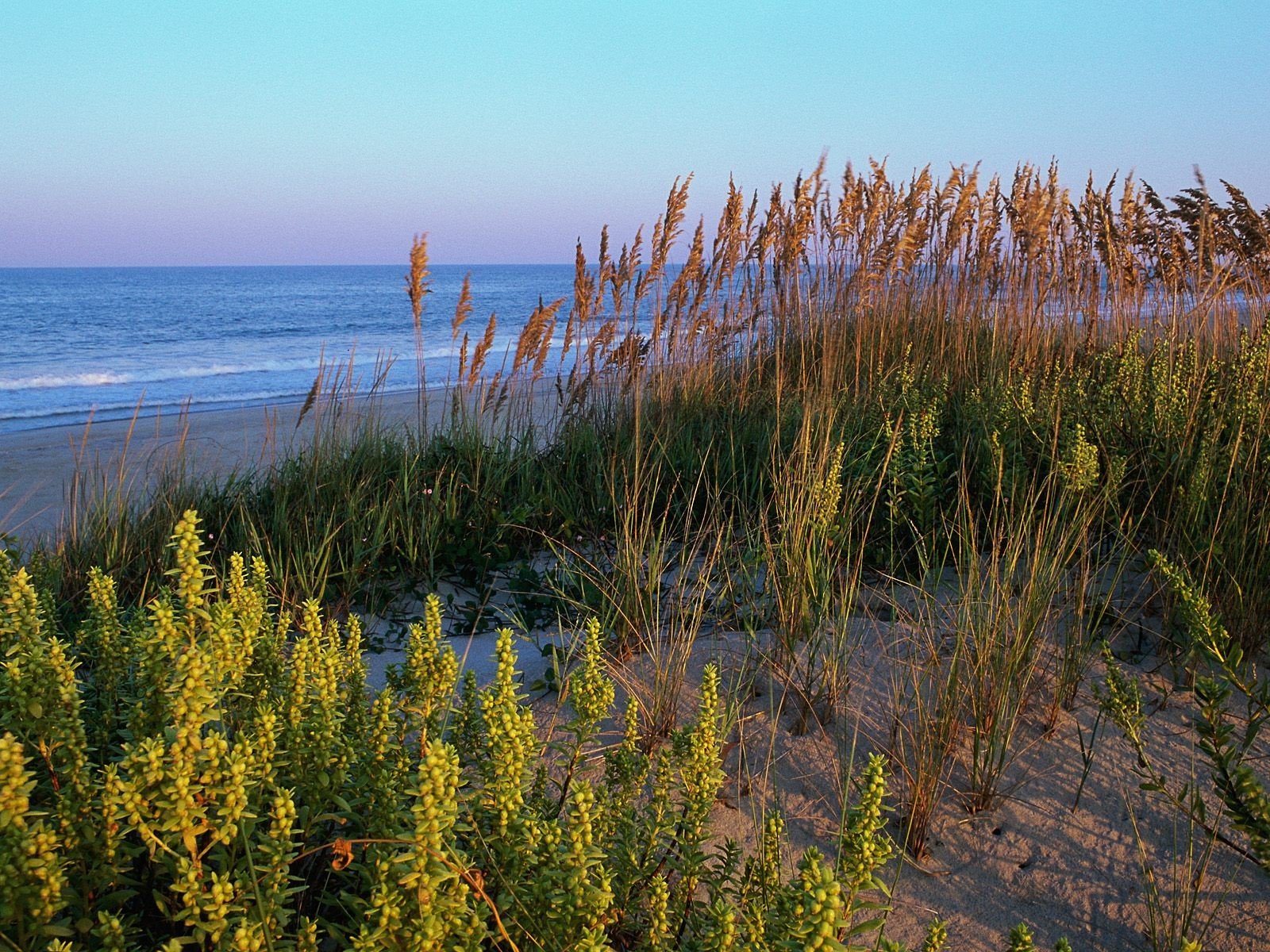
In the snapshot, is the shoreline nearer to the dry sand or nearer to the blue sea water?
the blue sea water

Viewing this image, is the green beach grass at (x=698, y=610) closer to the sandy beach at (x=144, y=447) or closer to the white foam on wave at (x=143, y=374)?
the sandy beach at (x=144, y=447)

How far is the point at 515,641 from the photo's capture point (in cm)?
382

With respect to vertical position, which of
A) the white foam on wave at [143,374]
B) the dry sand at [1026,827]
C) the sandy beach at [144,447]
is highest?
the white foam on wave at [143,374]

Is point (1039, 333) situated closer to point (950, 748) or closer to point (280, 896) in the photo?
point (950, 748)

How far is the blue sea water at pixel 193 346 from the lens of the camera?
14234 millimetres

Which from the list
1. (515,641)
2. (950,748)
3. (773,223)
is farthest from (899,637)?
(773,223)

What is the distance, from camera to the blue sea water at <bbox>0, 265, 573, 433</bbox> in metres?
14.2

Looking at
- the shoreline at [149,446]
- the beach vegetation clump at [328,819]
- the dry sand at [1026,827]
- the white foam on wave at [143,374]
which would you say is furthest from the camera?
the white foam on wave at [143,374]

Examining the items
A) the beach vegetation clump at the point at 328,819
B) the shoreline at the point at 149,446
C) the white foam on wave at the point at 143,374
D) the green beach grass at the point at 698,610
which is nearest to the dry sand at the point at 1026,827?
the green beach grass at the point at 698,610

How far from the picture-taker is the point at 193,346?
2342 centimetres

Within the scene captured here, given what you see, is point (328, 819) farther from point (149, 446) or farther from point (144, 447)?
point (149, 446)

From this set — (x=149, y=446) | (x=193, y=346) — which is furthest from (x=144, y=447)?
(x=193, y=346)

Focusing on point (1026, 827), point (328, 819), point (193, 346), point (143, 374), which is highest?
point (193, 346)

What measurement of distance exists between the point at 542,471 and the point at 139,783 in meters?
3.68
